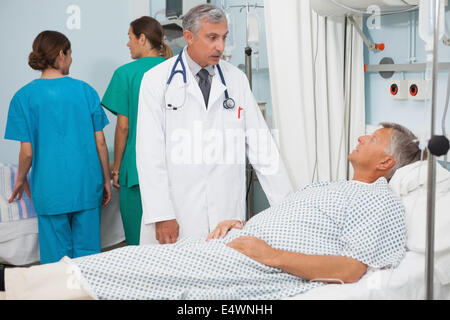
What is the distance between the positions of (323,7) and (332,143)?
571 mm

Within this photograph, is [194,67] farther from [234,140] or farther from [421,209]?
[421,209]

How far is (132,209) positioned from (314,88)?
0.99 metres

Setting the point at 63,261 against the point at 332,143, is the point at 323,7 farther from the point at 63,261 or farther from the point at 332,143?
the point at 63,261

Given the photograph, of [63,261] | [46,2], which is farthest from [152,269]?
[46,2]

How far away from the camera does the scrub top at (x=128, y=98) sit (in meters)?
2.38

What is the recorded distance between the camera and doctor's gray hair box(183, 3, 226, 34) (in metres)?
1.78

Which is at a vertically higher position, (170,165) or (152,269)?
(170,165)

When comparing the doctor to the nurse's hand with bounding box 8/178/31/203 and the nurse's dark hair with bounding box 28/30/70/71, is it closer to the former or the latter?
the nurse's dark hair with bounding box 28/30/70/71

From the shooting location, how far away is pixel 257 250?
1413 mm

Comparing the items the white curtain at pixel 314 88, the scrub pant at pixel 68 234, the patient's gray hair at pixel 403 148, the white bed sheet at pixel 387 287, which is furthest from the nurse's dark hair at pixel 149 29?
the white bed sheet at pixel 387 287

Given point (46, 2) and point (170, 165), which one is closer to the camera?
point (170, 165)

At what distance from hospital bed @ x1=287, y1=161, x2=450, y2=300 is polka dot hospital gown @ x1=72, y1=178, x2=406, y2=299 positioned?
0.14 feet
